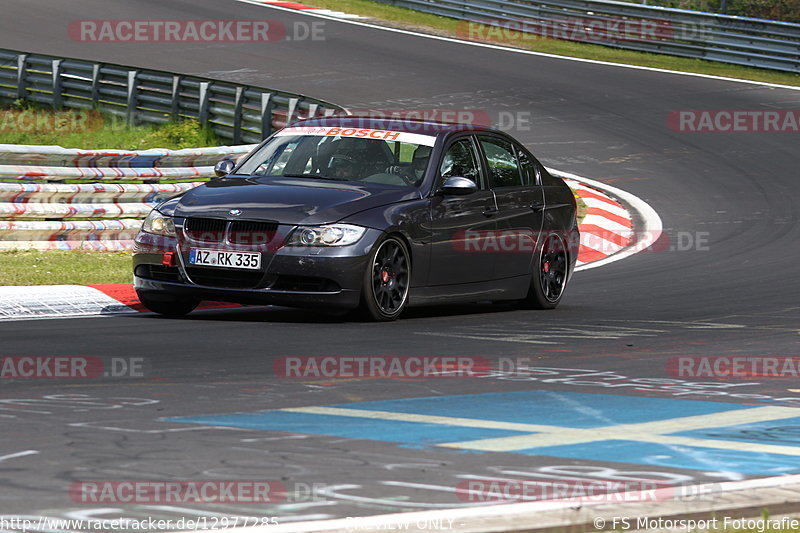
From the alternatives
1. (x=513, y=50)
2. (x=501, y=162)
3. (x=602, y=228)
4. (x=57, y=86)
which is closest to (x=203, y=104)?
(x=57, y=86)

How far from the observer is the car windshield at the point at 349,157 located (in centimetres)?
1109

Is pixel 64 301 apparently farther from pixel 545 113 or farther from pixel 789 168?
pixel 545 113

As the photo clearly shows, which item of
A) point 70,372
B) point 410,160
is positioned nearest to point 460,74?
point 410,160

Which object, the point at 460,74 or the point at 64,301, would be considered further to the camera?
the point at 460,74

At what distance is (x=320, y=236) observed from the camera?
33.2 ft

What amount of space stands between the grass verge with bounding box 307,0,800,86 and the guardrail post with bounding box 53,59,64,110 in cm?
1113

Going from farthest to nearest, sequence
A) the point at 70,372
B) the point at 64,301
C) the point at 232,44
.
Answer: the point at 232,44, the point at 64,301, the point at 70,372

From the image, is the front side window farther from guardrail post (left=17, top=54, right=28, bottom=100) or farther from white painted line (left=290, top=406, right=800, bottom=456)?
guardrail post (left=17, top=54, right=28, bottom=100)

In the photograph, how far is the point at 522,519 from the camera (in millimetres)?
4516

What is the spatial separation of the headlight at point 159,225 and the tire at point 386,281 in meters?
1.45

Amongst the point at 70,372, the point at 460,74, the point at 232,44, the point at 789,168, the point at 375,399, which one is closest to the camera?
the point at 375,399

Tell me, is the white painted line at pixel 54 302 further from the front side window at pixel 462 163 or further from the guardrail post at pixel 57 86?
the guardrail post at pixel 57 86

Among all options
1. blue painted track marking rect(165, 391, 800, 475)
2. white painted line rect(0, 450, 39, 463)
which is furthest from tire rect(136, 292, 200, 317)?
white painted line rect(0, 450, 39, 463)

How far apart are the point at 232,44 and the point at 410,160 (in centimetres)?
2474
